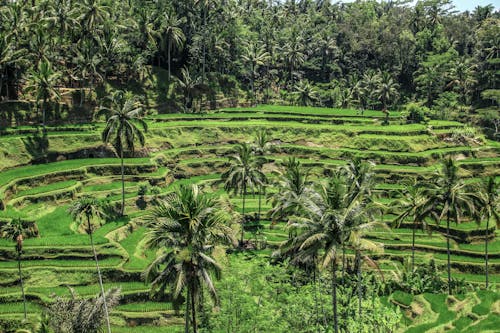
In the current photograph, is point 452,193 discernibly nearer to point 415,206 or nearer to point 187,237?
point 415,206

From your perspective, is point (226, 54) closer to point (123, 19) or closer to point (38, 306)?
point (123, 19)

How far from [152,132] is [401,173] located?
4320 cm

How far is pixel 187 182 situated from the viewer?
73188 millimetres

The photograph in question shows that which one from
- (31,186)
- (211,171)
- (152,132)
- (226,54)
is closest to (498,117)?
(226,54)

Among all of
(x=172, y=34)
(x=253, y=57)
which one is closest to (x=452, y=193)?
(x=172, y=34)

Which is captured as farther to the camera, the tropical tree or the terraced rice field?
the terraced rice field

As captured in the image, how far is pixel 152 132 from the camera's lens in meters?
81.5

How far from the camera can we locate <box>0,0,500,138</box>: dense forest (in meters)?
81.1

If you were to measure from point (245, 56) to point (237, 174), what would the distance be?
64.3 metres

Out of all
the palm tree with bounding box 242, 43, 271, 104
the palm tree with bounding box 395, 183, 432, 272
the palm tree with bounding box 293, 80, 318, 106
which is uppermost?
the palm tree with bounding box 242, 43, 271, 104

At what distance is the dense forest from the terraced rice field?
35.3ft

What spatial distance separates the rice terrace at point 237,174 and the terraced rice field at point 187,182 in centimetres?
25

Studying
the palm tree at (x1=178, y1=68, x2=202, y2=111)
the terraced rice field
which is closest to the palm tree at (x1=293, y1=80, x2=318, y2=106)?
the terraced rice field

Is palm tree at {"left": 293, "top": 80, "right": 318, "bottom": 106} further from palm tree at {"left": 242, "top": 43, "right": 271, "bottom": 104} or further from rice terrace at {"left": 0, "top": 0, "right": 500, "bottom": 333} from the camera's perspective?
palm tree at {"left": 242, "top": 43, "right": 271, "bottom": 104}
